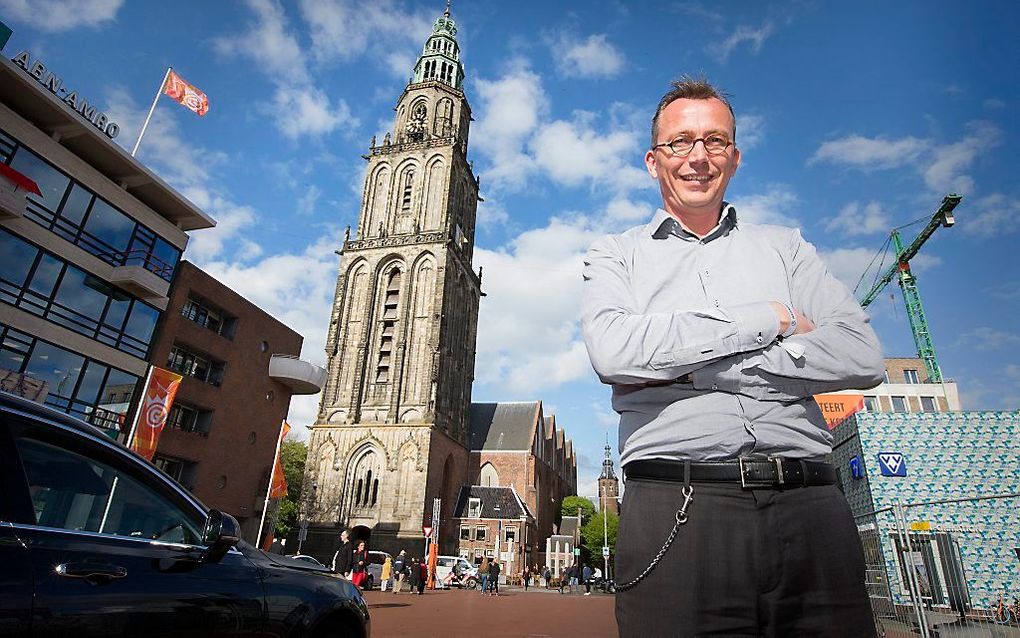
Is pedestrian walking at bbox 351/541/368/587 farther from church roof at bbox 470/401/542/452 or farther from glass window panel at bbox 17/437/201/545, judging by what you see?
church roof at bbox 470/401/542/452

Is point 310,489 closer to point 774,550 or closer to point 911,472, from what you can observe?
point 911,472

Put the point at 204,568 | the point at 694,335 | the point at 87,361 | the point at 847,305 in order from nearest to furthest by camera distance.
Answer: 1. the point at 694,335
2. the point at 847,305
3. the point at 204,568
4. the point at 87,361

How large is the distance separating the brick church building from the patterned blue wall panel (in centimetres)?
2836

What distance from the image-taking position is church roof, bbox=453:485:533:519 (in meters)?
49.6

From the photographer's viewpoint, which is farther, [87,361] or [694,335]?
[87,361]

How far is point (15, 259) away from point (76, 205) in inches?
120

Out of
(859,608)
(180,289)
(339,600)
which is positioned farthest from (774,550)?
(180,289)

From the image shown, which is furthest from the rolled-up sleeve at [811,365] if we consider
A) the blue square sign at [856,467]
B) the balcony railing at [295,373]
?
the balcony railing at [295,373]

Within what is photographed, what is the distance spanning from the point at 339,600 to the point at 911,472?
22.6 meters

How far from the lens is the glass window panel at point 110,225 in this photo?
20.1m

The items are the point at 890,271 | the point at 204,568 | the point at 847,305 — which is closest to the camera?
the point at 847,305

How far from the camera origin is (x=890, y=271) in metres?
63.4

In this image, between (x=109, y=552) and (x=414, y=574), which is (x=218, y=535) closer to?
(x=109, y=552)

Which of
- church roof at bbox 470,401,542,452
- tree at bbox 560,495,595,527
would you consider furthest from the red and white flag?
tree at bbox 560,495,595,527
